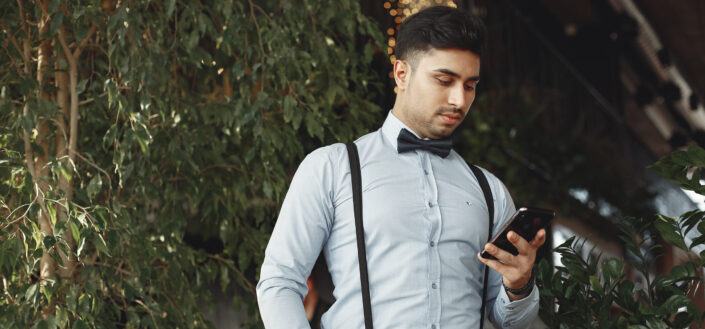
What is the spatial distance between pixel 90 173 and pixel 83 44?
0.39 m

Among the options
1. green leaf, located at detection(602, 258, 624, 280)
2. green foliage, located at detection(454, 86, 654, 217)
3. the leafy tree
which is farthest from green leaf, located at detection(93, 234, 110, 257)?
green foliage, located at detection(454, 86, 654, 217)

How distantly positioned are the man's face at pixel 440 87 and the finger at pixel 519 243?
283mm

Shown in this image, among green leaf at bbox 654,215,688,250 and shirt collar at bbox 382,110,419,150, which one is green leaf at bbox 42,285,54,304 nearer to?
shirt collar at bbox 382,110,419,150

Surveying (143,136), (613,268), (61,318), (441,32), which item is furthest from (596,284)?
(61,318)

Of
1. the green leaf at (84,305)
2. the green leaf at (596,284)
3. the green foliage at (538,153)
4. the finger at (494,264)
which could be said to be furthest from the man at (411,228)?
the green foliage at (538,153)

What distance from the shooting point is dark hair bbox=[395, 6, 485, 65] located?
4.24 feet

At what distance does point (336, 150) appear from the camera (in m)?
1.37

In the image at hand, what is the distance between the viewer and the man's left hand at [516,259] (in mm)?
1171

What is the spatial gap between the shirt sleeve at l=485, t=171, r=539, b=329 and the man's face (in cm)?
22

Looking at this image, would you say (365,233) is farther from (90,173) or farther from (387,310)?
(90,173)

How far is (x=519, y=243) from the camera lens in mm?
1163

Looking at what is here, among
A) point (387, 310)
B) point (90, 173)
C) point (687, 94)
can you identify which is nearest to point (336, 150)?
point (387, 310)

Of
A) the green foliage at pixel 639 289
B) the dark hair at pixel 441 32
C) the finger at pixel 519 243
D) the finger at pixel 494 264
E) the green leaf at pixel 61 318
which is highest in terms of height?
the dark hair at pixel 441 32

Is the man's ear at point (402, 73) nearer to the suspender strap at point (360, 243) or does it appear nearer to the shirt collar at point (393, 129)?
the shirt collar at point (393, 129)
